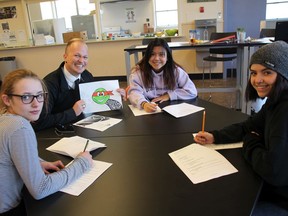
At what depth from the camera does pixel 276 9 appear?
5.56 metres

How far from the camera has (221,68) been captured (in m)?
5.64

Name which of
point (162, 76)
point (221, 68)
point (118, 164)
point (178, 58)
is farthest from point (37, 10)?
point (118, 164)

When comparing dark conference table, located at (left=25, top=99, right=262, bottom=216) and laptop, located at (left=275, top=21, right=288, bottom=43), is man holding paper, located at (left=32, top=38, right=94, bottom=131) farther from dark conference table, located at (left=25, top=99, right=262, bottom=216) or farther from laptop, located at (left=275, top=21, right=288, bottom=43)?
laptop, located at (left=275, top=21, right=288, bottom=43)

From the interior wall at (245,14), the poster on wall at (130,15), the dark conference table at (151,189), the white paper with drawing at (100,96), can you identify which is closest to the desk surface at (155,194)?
the dark conference table at (151,189)

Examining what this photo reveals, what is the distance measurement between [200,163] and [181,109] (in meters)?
0.78

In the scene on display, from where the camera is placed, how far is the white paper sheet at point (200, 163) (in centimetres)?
104

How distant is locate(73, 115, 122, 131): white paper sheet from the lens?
1658 millimetres

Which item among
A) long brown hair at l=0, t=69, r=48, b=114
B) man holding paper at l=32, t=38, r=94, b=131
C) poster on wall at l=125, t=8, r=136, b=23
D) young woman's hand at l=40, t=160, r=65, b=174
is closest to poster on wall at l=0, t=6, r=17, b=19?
poster on wall at l=125, t=8, r=136, b=23

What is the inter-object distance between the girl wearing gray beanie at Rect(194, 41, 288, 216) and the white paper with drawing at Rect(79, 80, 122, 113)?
101 cm

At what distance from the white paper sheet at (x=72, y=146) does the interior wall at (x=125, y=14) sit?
705cm

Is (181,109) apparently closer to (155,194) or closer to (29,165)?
(155,194)

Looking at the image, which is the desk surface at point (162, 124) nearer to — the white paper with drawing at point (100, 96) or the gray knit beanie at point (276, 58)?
the white paper with drawing at point (100, 96)

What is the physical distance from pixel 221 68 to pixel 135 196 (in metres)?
5.11

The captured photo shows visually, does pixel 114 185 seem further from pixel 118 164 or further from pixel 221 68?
pixel 221 68
